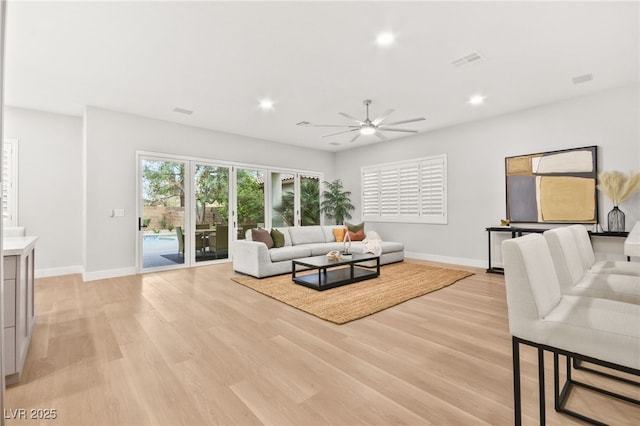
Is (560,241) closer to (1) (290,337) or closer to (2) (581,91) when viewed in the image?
(1) (290,337)

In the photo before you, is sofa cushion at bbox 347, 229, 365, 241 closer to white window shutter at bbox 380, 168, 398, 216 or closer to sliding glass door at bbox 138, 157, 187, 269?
white window shutter at bbox 380, 168, 398, 216

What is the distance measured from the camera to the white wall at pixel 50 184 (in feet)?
16.8

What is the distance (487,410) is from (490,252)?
4.43 metres

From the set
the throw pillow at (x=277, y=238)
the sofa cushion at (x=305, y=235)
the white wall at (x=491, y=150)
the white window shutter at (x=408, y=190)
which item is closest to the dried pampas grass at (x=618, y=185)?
the white wall at (x=491, y=150)

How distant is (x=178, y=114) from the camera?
17.8 ft

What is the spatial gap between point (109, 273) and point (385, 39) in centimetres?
540

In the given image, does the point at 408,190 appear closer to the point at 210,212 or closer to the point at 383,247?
the point at 383,247

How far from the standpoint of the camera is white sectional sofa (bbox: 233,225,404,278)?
4.94 m

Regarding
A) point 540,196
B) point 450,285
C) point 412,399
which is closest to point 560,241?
point 412,399

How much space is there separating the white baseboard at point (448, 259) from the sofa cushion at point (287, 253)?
271cm

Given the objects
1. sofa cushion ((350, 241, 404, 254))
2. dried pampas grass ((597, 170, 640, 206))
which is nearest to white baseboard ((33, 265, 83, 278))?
sofa cushion ((350, 241, 404, 254))

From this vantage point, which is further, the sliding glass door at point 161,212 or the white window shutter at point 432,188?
the white window shutter at point 432,188

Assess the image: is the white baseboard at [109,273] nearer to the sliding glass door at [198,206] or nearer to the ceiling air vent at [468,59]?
the sliding glass door at [198,206]

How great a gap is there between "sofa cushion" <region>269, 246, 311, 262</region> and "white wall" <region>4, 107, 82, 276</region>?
3657mm
